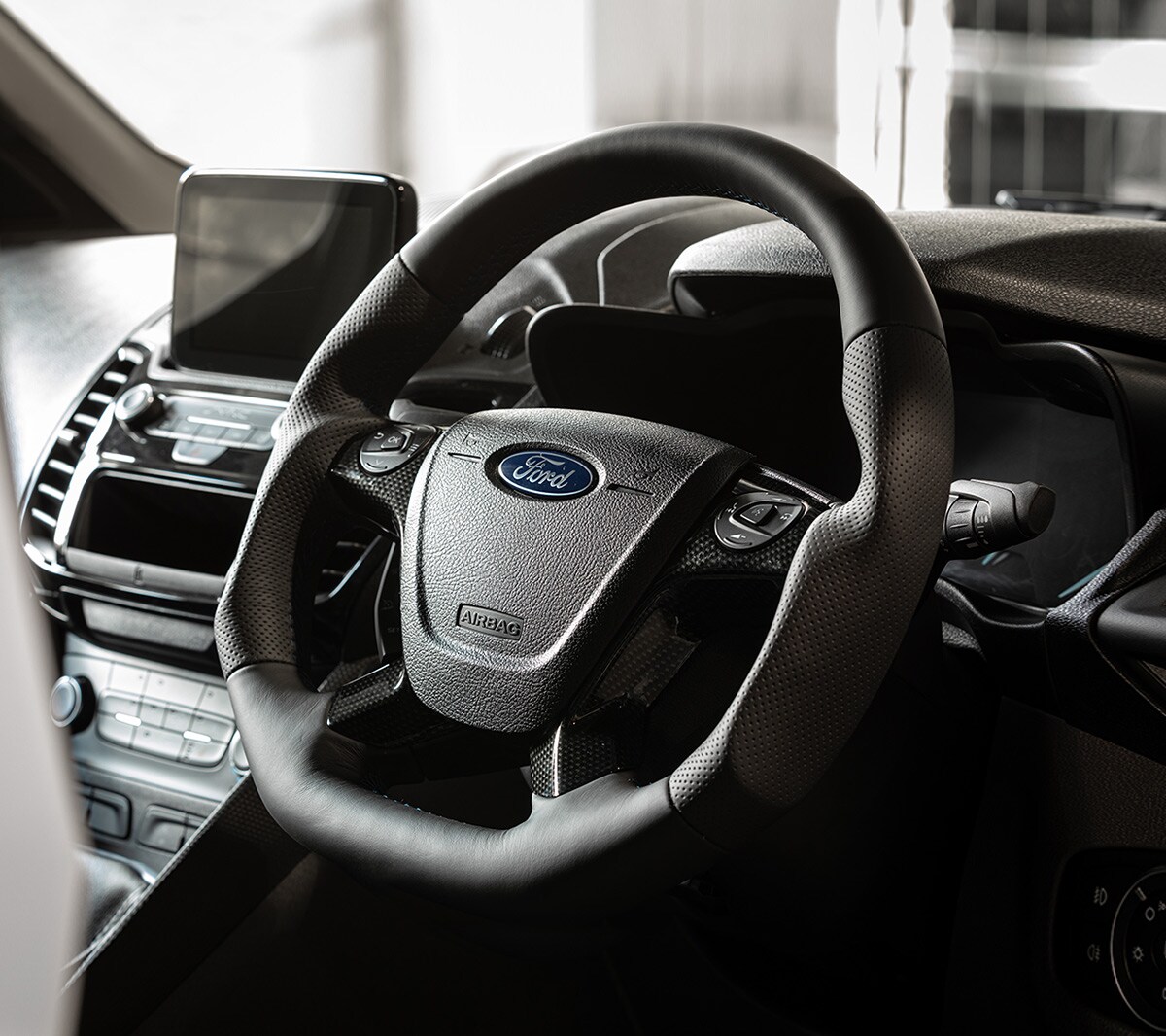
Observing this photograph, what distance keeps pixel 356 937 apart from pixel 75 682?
1.48 feet

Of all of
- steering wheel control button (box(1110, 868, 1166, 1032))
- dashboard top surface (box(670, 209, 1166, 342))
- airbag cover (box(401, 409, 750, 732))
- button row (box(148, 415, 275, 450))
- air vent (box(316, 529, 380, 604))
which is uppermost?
dashboard top surface (box(670, 209, 1166, 342))

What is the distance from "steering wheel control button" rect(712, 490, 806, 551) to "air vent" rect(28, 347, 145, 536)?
2.95 feet

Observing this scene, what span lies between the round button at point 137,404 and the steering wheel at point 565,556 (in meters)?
0.51

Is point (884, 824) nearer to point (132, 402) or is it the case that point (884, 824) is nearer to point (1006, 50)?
point (132, 402)

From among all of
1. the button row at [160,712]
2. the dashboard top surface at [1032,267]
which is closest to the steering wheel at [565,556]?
the dashboard top surface at [1032,267]

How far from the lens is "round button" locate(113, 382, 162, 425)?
52.0 inches

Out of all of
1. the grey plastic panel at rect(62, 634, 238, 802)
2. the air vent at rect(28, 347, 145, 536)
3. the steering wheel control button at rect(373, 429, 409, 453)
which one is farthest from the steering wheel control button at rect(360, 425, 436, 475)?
the air vent at rect(28, 347, 145, 536)

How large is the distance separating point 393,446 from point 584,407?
237mm

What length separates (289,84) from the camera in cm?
652

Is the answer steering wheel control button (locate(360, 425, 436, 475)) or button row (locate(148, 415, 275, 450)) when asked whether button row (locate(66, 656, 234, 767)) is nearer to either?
button row (locate(148, 415, 275, 450))

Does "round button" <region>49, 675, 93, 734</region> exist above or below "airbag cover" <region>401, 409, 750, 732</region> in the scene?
below

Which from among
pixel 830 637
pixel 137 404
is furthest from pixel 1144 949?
pixel 137 404

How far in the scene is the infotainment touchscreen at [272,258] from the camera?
1.20 meters

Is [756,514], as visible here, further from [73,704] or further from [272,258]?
[73,704]
